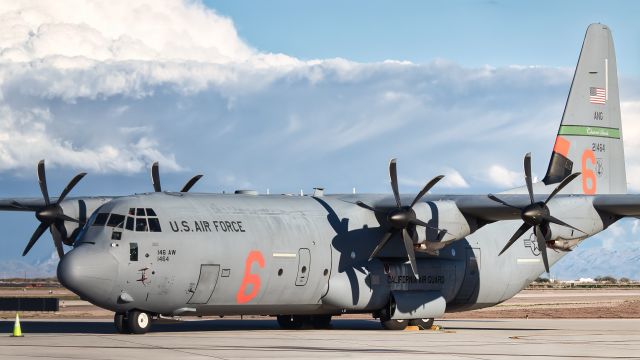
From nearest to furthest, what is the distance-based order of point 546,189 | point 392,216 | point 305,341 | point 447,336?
1. point 305,341
2. point 447,336
3. point 392,216
4. point 546,189

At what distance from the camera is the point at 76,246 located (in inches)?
987

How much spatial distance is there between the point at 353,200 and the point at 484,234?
454 centimetres

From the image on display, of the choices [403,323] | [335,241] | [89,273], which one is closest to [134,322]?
[89,273]

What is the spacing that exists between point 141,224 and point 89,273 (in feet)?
6.56

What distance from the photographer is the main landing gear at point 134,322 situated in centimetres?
2520

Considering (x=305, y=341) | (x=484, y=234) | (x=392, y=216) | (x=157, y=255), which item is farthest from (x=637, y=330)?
(x=157, y=255)

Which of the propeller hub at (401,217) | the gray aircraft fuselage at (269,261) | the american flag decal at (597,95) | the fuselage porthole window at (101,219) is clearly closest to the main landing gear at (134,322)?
the gray aircraft fuselage at (269,261)

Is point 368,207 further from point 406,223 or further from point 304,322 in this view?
point 304,322

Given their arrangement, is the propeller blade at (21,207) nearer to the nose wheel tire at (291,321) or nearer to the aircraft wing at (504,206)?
the nose wheel tire at (291,321)

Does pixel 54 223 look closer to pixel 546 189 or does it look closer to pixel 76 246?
pixel 76 246

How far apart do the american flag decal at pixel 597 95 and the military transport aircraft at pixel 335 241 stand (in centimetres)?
6

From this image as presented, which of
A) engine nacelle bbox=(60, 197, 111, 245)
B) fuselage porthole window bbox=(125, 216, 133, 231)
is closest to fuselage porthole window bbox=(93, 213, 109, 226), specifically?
fuselage porthole window bbox=(125, 216, 133, 231)

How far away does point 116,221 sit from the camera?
82.5 feet

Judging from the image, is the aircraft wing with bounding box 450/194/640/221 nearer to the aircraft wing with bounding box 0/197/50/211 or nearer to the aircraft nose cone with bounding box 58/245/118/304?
the aircraft nose cone with bounding box 58/245/118/304
